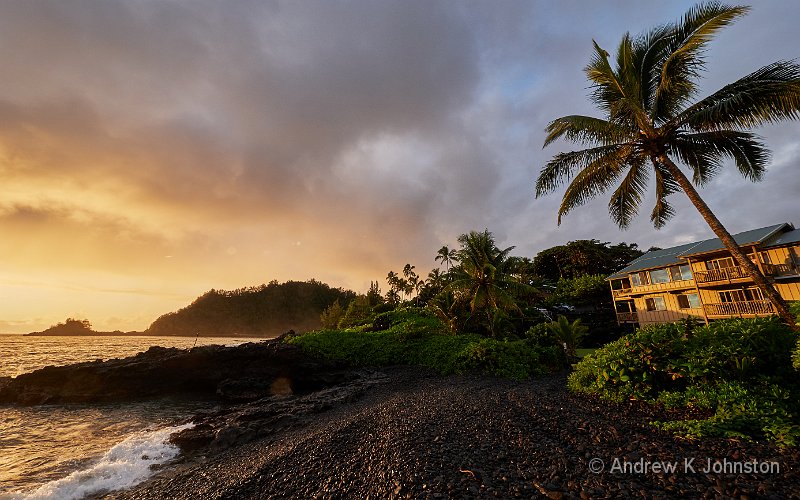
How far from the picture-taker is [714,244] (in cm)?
2614

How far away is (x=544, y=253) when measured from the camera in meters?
48.6

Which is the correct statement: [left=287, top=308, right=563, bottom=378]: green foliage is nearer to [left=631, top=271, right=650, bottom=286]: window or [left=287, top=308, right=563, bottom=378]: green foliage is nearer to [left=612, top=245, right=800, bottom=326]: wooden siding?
[left=612, top=245, right=800, bottom=326]: wooden siding

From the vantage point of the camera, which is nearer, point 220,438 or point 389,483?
point 389,483

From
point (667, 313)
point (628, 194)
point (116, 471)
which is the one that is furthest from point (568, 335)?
point (116, 471)

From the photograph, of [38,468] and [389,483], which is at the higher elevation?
[389,483]

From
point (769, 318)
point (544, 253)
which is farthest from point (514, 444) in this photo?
point (544, 253)

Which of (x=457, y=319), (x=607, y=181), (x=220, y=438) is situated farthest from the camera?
(x=457, y=319)

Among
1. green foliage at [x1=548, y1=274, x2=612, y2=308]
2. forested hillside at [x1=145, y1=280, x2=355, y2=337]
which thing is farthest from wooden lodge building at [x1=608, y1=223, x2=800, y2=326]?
forested hillside at [x1=145, y1=280, x2=355, y2=337]

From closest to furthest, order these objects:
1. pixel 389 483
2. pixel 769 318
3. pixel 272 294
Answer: pixel 389 483
pixel 769 318
pixel 272 294

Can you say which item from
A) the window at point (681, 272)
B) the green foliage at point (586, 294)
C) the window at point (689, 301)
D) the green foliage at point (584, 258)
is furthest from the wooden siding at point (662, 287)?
the green foliage at point (584, 258)

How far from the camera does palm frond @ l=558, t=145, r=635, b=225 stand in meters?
11.8

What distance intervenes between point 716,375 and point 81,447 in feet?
64.9

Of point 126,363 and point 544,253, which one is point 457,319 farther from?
point 544,253

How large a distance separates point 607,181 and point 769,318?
6.94m
